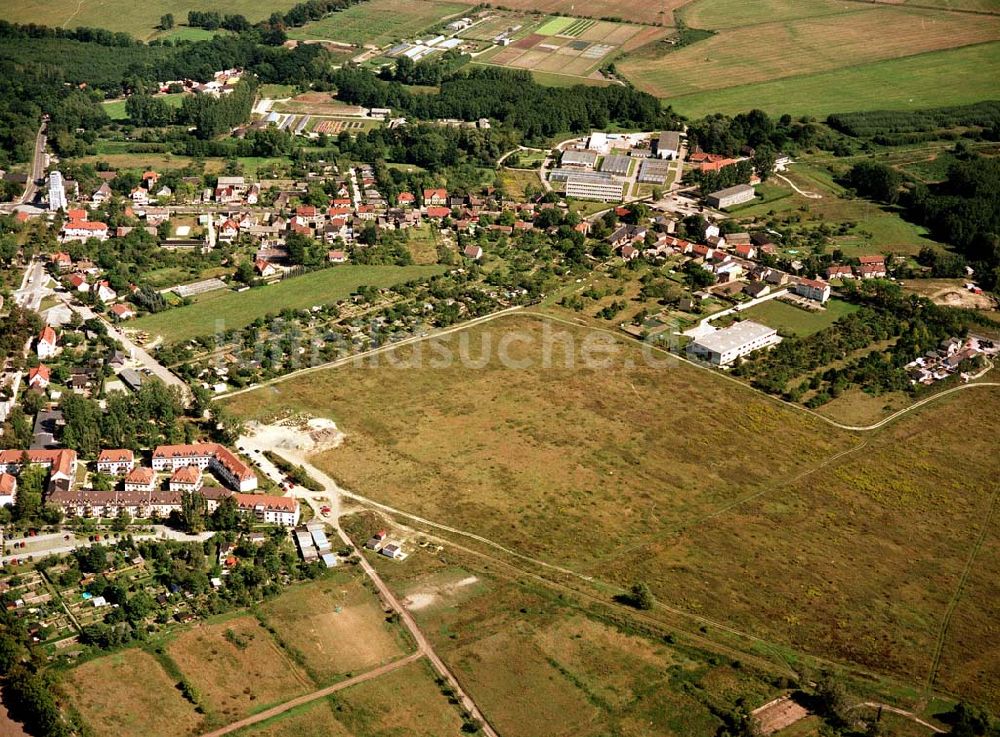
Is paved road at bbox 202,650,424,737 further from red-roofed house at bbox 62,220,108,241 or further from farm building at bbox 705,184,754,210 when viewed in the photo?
farm building at bbox 705,184,754,210

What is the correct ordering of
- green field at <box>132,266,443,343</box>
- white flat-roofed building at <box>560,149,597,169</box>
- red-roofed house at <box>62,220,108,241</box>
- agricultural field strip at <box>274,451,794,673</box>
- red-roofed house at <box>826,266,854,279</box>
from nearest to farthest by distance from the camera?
1. agricultural field strip at <box>274,451,794,673</box>
2. green field at <box>132,266,443,343</box>
3. red-roofed house at <box>826,266,854,279</box>
4. red-roofed house at <box>62,220,108,241</box>
5. white flat-roofed building at <box>560,149,597,169</box>

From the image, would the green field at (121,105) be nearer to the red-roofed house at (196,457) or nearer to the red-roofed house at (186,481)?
the red-roofed house at (196,457)

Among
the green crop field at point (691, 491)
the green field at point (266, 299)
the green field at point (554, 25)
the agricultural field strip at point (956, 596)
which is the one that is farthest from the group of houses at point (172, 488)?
the green field at point (554, 25)

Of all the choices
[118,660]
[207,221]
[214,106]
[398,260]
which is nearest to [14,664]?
[118,660]

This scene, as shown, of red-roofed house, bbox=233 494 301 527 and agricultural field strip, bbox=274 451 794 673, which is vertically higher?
red-roofed house, bbox=233 494 301 527

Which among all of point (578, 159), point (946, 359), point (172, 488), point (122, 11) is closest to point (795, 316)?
point (946, 359)

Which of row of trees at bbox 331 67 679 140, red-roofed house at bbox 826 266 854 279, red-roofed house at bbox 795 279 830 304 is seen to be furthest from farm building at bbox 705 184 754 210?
row of trees at bbox 331 67 679 140

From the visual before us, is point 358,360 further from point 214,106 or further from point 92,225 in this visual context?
point 214,106
